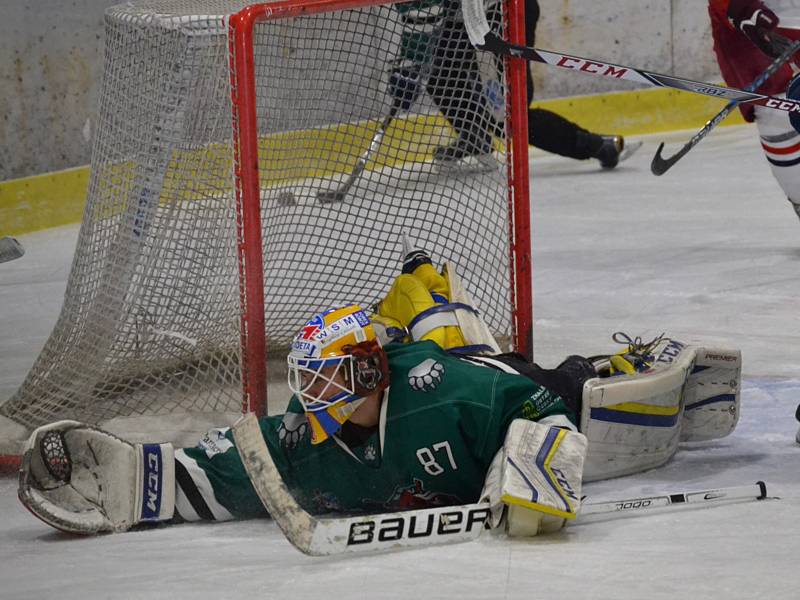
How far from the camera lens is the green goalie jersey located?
2607 millimetres

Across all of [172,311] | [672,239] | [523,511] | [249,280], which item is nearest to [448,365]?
[523,511]

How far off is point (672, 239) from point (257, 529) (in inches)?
117

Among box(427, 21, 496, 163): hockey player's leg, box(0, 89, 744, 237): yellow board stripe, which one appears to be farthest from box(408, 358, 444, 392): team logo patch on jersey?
box(427, 21, 496, 163): hockey player's leg

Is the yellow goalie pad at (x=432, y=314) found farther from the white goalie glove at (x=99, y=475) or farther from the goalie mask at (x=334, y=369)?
the white goalie glove at (x=99, y=475)

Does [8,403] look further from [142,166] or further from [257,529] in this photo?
[257,529]

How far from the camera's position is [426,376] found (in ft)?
8.61

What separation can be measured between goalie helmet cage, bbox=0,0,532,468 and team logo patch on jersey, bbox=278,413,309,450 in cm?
34

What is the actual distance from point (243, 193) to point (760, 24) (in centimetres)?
176

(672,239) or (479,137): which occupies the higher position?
(479,137)

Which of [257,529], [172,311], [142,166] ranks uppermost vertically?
[142,166]

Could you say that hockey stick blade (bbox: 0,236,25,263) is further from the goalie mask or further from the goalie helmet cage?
the goalie mask

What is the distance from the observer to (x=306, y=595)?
7.38 feet

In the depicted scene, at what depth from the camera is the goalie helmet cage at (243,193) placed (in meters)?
3.08

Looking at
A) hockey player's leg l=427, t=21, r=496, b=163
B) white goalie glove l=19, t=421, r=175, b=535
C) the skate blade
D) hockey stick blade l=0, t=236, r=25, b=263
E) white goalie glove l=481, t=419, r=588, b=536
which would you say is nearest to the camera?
white goalie glove l=481, t=419, r=588, b=536
